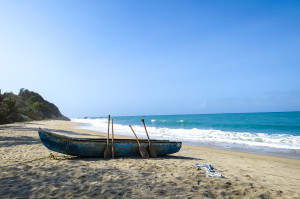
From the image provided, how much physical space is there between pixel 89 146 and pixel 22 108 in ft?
154

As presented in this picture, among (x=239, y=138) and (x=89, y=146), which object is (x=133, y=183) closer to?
(x=89, y=146)

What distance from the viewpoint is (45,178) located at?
197 inches

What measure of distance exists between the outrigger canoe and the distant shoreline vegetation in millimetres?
25407

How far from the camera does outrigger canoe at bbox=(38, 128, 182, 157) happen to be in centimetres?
771

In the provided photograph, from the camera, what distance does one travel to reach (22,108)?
151ft

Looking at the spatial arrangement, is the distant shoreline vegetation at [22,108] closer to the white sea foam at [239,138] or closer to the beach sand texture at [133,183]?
the white sea foam at [239,138]

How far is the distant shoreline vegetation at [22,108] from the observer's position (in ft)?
97.8

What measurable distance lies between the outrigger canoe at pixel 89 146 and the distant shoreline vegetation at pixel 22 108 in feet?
83.4

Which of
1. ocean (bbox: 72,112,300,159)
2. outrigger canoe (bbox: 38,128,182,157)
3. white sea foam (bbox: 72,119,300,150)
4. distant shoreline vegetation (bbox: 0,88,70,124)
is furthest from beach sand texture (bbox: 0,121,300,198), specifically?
distant shoreline vegetation (bbox: 0,88,70,124)

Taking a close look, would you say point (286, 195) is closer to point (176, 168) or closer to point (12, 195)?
point (176, 168)

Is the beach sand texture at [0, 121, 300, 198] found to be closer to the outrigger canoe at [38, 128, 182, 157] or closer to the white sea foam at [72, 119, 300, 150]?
the outrigger canoe at [38, 128, 182, 157]

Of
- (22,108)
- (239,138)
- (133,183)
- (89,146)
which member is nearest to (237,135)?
(239,138)

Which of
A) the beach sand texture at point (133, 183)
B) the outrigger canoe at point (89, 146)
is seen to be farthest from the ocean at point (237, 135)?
the beach sand texture at point (133, 183)

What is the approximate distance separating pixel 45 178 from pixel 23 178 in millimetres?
508
